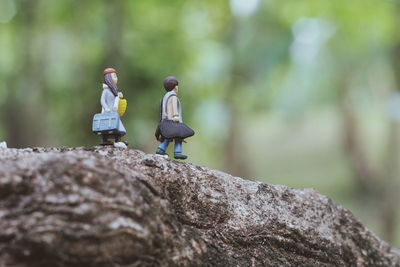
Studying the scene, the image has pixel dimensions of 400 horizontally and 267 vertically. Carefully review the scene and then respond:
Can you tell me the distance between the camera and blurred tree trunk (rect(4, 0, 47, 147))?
14648mm

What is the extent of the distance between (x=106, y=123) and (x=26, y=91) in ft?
37.1

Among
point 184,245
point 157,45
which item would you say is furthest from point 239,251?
point 157,45

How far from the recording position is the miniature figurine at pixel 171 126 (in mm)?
4727

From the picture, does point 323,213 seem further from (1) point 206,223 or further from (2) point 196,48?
(2) point 196,48

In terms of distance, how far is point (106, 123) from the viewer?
4.54m

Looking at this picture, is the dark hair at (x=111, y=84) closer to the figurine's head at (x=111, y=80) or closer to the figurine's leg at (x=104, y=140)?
the figurine's head at (x=111, y=80)

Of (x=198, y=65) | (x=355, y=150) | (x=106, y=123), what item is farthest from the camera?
(x=355, y=150)

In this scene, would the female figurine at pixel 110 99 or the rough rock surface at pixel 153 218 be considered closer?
the rough rock surface at pixel 153 218

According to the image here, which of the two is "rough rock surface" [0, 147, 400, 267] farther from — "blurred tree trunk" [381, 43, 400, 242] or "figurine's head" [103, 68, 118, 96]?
"blurred tree trunk" [381, 43, 400, 242]

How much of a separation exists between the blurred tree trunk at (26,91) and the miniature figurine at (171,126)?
1057 cm

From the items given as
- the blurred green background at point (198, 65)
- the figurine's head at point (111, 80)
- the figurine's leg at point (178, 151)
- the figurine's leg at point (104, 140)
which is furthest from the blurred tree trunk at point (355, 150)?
the figurine's leg at point (104, 140)

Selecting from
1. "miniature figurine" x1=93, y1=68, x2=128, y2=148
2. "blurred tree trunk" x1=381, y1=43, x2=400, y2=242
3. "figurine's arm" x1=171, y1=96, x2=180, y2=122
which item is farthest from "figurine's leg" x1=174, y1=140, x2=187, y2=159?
"blurred tree trunk" x1=381, y1=43, x2=400, y2=242

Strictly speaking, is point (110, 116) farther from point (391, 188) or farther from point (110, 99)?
point (391, 188)

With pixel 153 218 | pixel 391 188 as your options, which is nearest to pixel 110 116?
pixel 153 218
